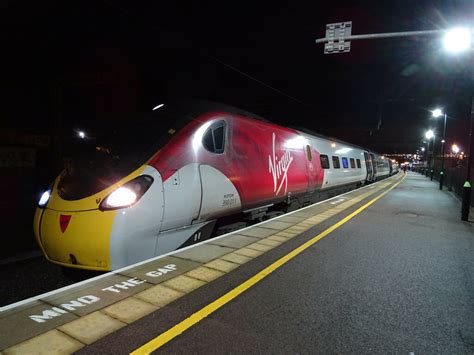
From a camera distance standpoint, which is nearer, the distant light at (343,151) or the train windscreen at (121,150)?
the train windscreen at (121,150)

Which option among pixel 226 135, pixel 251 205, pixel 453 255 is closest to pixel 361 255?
pixel 453 255

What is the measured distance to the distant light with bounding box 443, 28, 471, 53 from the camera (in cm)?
809

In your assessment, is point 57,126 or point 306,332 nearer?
point 306,332

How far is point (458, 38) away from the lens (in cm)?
810

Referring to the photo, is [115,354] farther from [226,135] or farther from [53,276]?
[226,135]

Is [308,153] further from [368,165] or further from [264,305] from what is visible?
[368,165]

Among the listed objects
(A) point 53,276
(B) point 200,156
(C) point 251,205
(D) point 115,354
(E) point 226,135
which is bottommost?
(A) point 53,276

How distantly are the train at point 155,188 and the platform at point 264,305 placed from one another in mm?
381

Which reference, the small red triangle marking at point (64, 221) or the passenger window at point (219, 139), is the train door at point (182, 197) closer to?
the passenger window at point (219, 139)

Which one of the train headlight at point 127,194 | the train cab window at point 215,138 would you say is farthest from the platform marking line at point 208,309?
the train cab window at point 215,138

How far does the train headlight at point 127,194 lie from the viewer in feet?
11.6

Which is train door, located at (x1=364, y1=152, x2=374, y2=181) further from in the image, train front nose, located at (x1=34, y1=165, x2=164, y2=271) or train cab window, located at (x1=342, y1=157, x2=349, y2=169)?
train front nose, located at (x1=34, y1=165, x2=164, y2=271)

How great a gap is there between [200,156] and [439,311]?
350 centimetres

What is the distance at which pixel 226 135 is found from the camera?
534 centimetres
